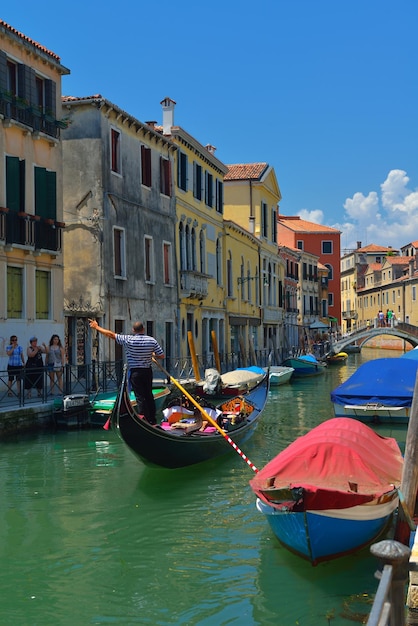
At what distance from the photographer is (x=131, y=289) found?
19.4 m

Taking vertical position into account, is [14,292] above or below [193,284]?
Answer: below

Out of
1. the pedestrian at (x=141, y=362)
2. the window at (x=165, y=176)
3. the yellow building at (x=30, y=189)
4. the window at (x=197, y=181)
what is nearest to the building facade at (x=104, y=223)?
the window at (x=165, y=176)

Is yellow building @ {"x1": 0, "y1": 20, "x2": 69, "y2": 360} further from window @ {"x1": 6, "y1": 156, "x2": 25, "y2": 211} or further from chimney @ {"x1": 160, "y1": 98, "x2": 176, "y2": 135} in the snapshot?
chimney @ {"x1": 160, "y1": 98, "x2": 176, "y2": 135}

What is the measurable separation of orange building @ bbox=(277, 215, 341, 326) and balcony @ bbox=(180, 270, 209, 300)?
31.8 metres

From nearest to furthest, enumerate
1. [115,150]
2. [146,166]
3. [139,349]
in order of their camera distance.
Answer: [139,349] → [115,150] → [146,166]

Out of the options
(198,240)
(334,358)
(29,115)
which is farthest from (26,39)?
(334,358)

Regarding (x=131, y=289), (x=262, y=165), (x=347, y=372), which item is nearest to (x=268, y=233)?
(x=262, y=165)

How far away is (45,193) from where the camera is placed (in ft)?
52.0

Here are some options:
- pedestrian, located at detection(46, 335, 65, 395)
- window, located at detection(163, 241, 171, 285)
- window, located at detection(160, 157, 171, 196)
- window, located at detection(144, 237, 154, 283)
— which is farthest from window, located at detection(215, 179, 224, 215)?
pedestrian, located at detection(46, 335, 65, 395)

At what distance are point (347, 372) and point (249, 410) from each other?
20432 millimetres

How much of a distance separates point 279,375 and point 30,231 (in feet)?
41.3

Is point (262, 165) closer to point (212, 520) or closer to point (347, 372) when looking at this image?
point (347, 372)

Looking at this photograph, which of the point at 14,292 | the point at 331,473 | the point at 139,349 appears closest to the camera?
the point at 331,473

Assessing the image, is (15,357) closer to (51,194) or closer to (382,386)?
(51,194)
